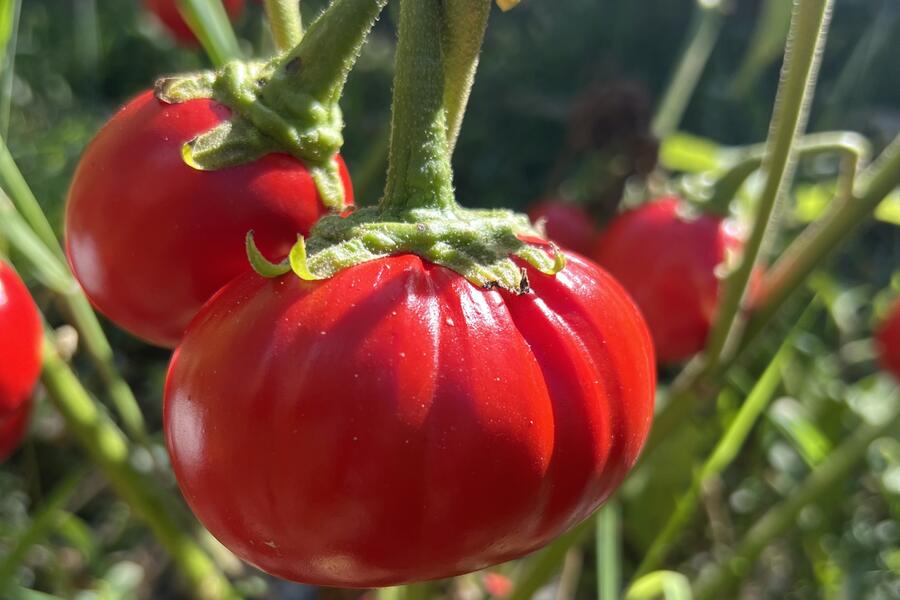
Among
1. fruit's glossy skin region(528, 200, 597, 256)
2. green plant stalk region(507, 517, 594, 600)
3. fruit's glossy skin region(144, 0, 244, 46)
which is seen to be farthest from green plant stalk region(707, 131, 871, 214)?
fruit's glossy skin region(144, 0, 244, 46)

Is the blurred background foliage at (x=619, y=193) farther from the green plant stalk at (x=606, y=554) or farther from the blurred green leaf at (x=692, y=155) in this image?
the green plant stalk at (x=606, y=554)

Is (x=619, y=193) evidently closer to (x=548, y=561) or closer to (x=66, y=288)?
(x=548, y=561)

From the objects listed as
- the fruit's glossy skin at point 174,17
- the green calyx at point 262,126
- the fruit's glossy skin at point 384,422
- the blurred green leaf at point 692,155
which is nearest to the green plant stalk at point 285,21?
the green calyx at point 262,126

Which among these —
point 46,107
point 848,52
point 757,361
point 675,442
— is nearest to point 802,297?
point 757,361

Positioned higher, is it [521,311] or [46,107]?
[521,311]

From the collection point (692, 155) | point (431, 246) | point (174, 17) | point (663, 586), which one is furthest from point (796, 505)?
point (174, 17)

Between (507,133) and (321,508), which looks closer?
(321,508)

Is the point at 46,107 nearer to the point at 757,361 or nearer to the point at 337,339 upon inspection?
the point at 757,361
